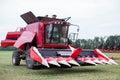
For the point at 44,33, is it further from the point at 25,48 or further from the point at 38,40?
the point at 25,48

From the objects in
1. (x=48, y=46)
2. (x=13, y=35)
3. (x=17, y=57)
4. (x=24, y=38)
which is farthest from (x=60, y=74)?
(x=13, y=35)

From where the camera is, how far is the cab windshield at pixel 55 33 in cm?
1493

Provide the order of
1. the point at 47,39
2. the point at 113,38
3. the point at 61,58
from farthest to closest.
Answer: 1. the point at 113,38
2. the point at 47,39
3. the point at 61,58

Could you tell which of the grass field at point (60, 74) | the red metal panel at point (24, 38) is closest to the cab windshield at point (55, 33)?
the red metal panel at point (24, 38)

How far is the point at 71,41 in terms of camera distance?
51.9ft

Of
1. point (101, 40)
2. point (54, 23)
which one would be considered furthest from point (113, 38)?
point (54, 23)

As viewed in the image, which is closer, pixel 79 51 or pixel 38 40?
pixel 79 51

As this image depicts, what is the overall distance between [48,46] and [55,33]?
0.72m

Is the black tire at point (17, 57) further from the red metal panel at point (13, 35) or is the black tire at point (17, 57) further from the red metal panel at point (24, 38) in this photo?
the red metal panel at point (24, 38)

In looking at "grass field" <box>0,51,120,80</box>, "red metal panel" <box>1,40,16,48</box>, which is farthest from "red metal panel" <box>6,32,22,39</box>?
"grass field" <box>0,51,120,80</box>

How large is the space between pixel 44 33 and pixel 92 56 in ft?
8.76

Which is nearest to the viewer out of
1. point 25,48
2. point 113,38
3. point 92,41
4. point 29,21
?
point 25,48

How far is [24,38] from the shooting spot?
16.2m

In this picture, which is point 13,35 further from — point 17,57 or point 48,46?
point 48,46
